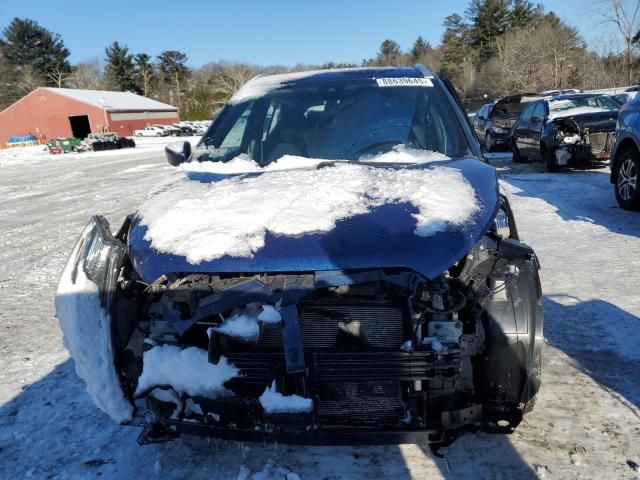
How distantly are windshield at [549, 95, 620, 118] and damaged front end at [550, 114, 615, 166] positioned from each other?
78 cm

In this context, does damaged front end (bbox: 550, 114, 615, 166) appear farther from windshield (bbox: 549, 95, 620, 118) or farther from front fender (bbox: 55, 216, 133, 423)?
front fender (bbox: 55, 216, 133, 423)

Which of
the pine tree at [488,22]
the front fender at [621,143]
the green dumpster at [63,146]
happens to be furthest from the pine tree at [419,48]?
the front fender at [621,143]

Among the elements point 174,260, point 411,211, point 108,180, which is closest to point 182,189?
point 174,260

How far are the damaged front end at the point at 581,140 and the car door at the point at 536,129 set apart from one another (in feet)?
2.82

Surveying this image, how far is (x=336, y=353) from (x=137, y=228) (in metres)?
1.14

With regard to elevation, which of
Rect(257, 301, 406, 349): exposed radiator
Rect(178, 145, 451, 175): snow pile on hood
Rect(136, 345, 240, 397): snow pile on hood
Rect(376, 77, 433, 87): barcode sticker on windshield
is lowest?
Rect(136, 345, 240, 397): snow pile on hood

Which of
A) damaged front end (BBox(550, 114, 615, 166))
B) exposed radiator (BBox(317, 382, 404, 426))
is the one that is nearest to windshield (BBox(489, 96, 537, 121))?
damaged front end (BBox(550, 114, 615, 166))

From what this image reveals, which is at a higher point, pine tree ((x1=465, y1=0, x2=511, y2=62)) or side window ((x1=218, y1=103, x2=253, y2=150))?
pine tree ((x1=465, y1=0, x2=511, y2=62))

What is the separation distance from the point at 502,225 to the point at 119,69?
281 feet

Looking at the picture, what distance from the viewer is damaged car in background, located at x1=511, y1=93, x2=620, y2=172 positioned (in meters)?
9.38

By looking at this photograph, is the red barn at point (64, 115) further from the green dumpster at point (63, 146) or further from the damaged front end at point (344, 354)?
the damaged front end at point (344, 354)

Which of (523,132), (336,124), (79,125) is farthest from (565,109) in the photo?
(79,125)

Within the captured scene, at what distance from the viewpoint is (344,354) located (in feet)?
6.36

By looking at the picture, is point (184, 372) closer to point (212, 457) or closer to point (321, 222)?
point (212, 457)
